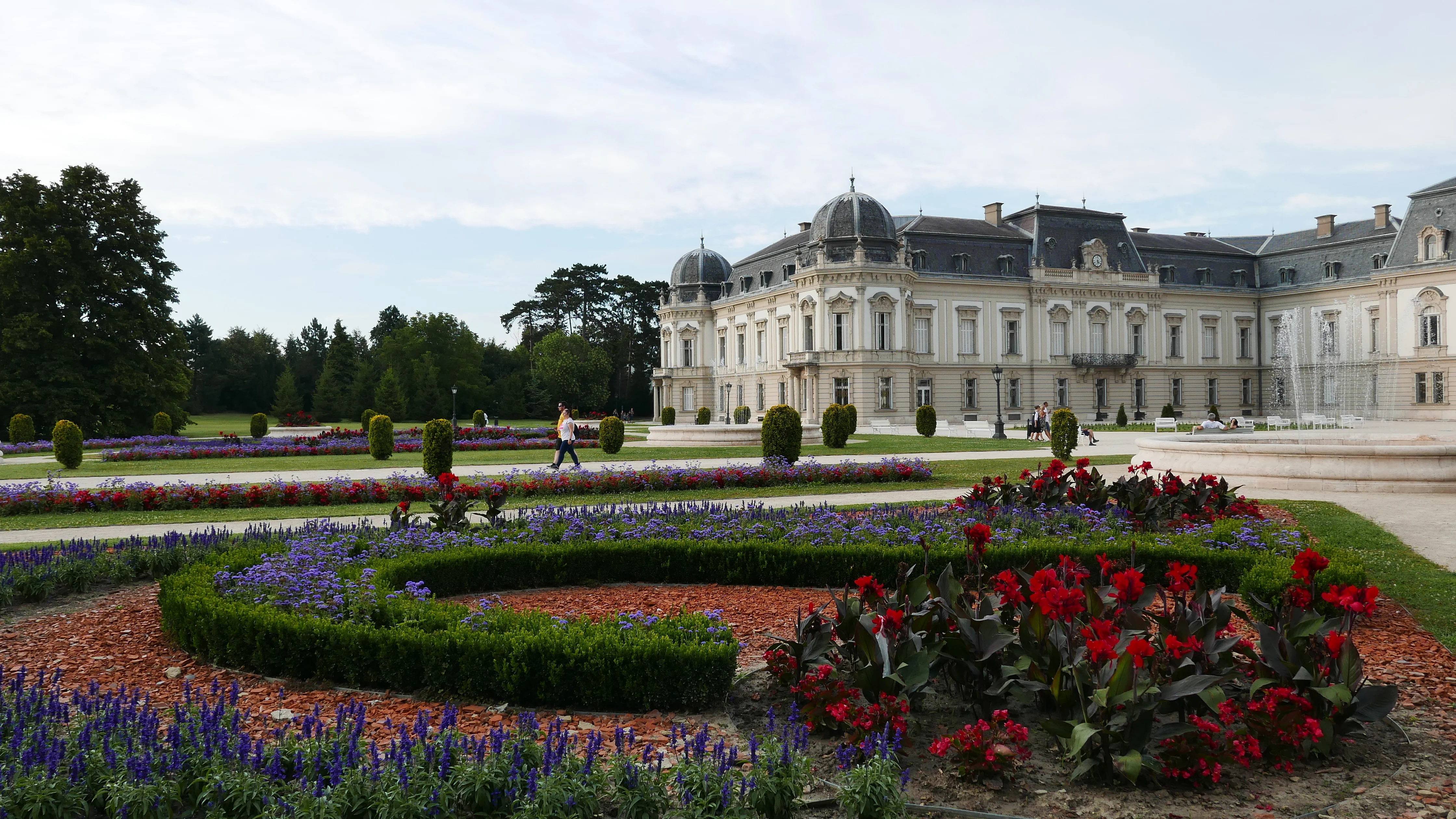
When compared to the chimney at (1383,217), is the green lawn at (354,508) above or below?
below

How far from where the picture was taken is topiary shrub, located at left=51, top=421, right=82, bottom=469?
21969 millimetres

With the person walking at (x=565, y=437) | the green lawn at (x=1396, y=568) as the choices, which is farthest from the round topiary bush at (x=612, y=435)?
the green lawn at (x=1396, y=568)

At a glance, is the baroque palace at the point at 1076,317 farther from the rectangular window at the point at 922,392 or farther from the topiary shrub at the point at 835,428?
the topiary shrub at the point at 835,428

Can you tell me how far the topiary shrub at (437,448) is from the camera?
733 inches

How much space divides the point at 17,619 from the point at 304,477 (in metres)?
12.3

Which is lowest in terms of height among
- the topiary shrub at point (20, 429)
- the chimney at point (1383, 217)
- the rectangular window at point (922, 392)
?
the topiary shrub at point (20, 429)

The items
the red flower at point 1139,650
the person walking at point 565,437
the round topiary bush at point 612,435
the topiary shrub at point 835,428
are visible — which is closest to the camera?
the red flower at point 1139,650

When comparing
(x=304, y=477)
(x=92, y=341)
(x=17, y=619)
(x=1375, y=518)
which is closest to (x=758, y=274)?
(x=92, y=341)

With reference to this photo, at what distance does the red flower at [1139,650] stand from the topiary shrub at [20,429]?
1480 inches

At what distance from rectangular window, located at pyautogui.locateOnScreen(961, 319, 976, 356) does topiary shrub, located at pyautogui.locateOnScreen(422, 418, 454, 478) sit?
3951cm

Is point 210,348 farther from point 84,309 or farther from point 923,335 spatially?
point 923,335

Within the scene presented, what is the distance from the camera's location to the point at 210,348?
81000 mm

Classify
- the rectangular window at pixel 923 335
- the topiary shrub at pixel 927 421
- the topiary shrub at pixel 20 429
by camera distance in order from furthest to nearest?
1. the rectangular window at pixel 923 335
2. the topiary shrub at pixel 927 421
3. the topiary shrub at pixel 20 429

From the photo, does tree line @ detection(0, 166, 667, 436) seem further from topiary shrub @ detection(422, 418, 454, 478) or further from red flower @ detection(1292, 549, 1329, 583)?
red flower @ detection(1292, 549, 1329, 583)
